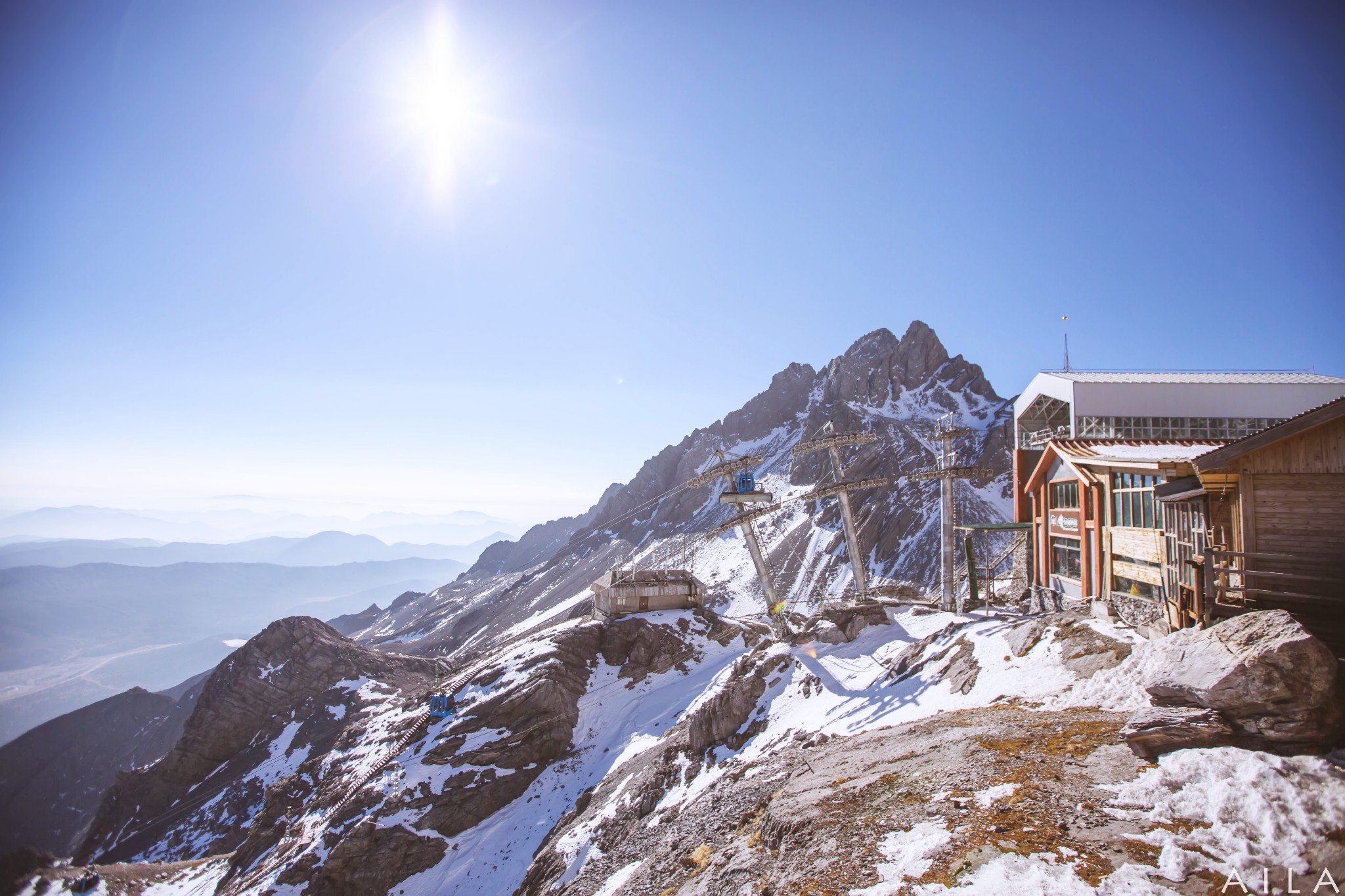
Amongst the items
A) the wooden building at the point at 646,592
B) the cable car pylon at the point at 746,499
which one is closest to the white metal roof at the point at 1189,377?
the cable car pylon at the point at 746,499

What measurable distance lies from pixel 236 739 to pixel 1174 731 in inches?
2817

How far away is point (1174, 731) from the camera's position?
9.51m

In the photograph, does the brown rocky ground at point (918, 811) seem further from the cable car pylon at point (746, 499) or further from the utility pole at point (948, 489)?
the cable car pylon at point (746, 499)

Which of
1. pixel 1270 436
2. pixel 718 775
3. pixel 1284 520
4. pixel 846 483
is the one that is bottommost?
pixel 718 775

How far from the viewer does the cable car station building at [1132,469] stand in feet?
57.9

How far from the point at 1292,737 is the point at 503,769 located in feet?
108

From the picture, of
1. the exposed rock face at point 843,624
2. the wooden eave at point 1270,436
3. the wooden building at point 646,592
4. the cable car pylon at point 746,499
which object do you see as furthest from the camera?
the wooden building at point 646,592

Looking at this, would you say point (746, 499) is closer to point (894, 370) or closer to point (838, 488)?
point (838, 488)

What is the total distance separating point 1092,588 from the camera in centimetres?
2561

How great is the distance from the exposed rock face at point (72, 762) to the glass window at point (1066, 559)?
4038 inches

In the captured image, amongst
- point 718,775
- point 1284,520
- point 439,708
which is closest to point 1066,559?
point 1284,520

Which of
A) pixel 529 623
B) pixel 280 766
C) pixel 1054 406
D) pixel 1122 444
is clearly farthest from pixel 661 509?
pixel 1122 444

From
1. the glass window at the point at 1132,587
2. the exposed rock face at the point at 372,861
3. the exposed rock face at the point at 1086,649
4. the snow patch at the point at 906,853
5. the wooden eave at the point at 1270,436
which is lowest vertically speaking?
the exposed rock face at the point at 372,861

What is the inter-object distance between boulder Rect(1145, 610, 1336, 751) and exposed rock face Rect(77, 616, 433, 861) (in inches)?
2295
